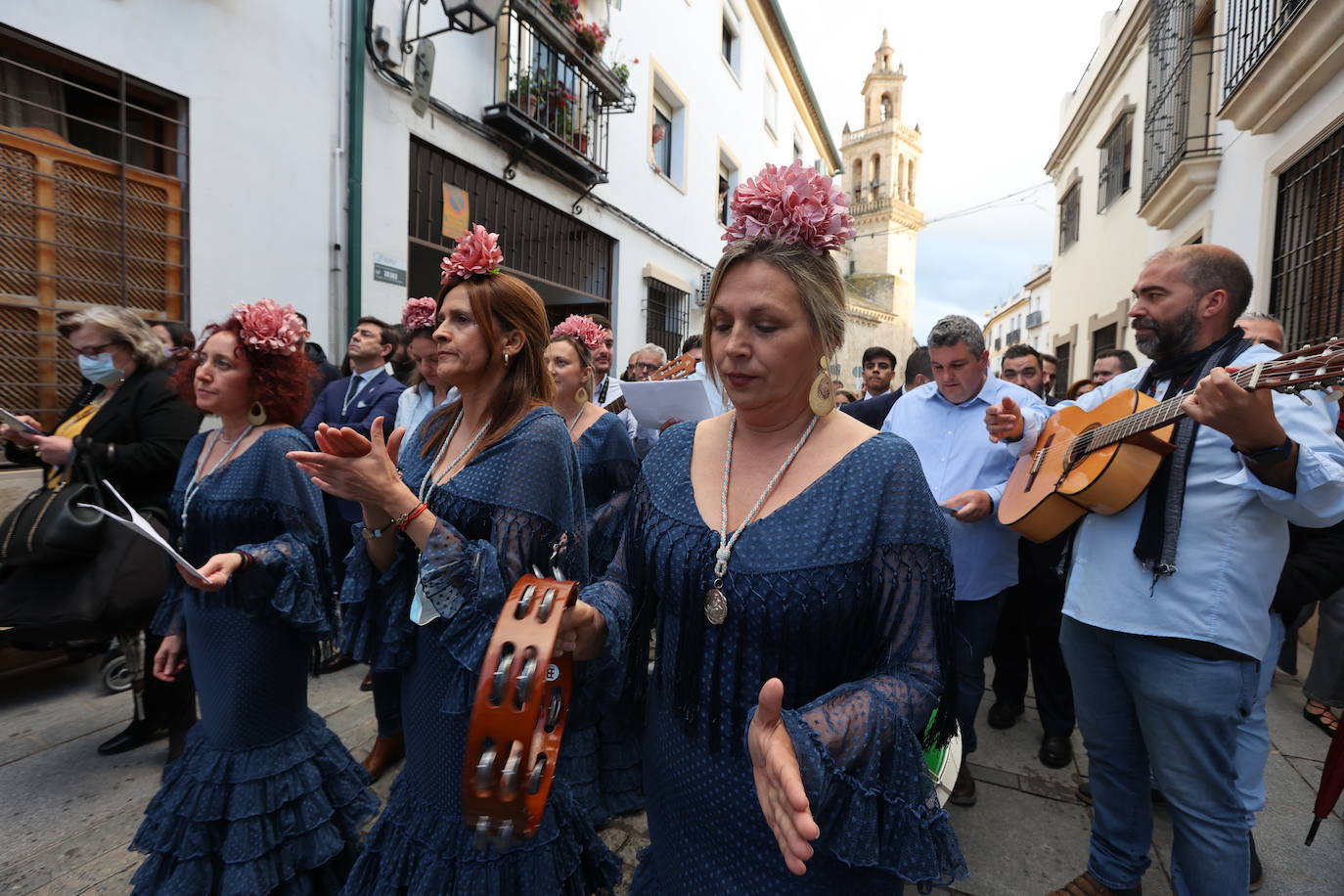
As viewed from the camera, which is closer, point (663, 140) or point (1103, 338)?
point (1103, 338)

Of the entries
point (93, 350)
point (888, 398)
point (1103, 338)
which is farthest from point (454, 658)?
point (1103, 338)

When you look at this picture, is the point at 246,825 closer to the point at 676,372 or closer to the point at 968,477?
the point at 968,477

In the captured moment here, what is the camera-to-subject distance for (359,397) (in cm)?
444

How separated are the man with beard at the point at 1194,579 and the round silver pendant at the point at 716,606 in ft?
4.51

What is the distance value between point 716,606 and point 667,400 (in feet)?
8.95

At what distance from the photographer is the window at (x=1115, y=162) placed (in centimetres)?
1023

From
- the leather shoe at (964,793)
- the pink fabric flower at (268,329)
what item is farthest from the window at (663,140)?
the leather shoe at (964,793)

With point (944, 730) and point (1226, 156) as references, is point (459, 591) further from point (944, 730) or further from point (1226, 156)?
point (1226, 156)

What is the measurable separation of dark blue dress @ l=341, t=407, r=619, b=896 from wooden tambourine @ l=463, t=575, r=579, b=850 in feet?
2.13

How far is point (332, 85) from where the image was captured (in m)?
5.42

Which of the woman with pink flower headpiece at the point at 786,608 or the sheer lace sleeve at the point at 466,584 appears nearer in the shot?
the woman with pink flower headpiece at the point at 786,608

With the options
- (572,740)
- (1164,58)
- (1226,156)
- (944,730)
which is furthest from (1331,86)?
(572,740)

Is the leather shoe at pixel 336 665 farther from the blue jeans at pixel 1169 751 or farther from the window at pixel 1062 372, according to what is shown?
the window at pixel 1062 372

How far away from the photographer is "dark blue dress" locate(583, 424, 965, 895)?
1125mm
